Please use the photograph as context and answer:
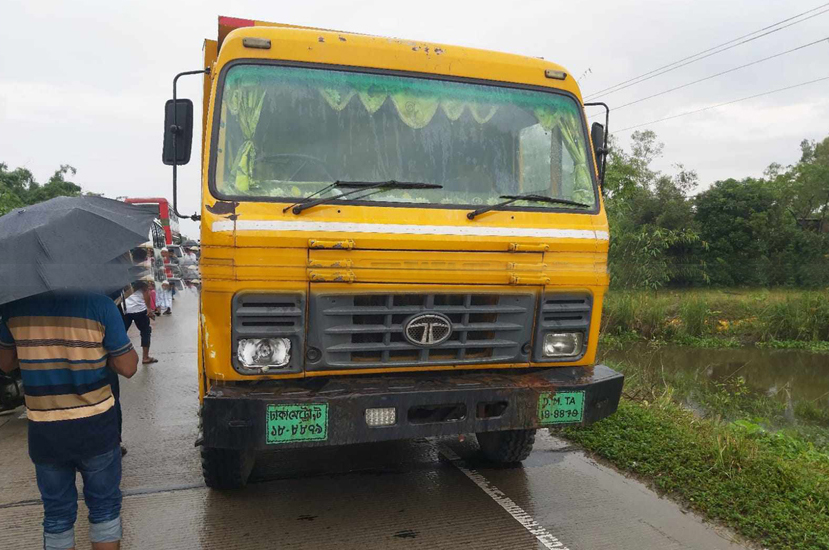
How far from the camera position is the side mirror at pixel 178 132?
410 cm

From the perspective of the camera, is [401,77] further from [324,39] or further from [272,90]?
[272,90]

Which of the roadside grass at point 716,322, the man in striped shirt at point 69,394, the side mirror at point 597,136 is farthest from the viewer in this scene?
the roadside grass at point 716,322

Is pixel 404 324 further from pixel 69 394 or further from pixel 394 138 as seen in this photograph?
pixel 69 394

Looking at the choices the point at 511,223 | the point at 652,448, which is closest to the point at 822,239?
the point at 652,448

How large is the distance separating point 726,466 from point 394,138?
319cm

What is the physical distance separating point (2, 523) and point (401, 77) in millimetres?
3467

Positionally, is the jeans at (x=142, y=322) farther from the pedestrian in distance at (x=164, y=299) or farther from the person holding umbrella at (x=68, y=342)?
the pedestrian in distance at (x=164, y=299)

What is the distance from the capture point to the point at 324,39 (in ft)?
12.5

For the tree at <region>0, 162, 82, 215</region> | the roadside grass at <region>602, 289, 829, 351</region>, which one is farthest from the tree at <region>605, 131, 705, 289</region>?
the tree at <region>0, 162, 82, 215</region>

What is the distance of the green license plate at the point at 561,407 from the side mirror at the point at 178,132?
104 inches

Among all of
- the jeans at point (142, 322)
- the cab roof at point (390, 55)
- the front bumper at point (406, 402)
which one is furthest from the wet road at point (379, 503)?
the cab roof at point (390, 55)

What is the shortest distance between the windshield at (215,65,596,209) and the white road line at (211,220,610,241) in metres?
0.20

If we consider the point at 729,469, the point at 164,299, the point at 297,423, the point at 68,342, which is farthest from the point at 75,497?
the point at 164,299

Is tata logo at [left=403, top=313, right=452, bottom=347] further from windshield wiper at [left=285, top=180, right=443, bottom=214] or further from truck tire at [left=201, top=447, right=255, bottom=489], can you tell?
truck tire at [left=201, top=447, right=255, bottom=489]
